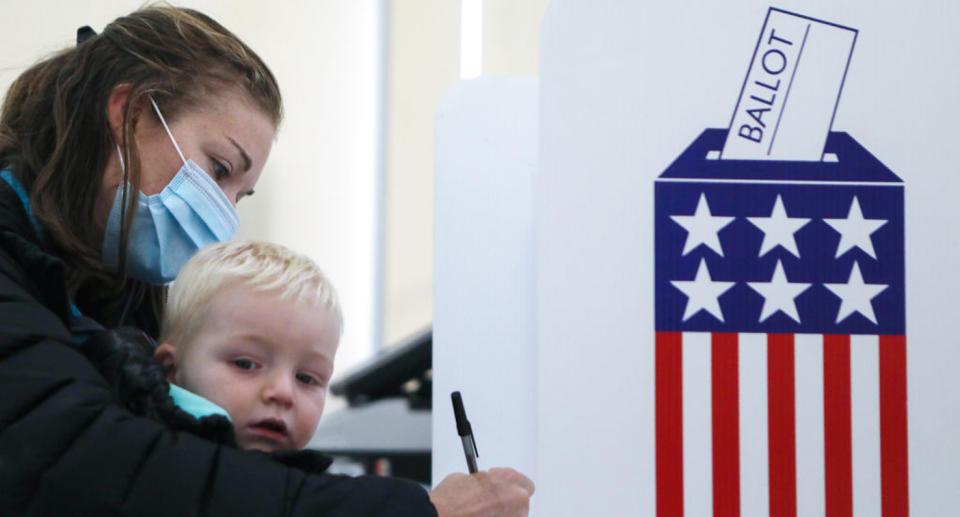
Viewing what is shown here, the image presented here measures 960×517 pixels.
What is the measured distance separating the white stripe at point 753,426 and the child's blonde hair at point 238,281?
458 mm

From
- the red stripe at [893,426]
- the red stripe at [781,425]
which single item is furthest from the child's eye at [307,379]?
the red stripe at [893,426]

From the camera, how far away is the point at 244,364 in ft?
3.41

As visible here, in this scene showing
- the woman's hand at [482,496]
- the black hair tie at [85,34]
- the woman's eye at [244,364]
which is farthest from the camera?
the black hair tie at [85,34]

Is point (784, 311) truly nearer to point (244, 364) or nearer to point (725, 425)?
Answer: point (725, 425)

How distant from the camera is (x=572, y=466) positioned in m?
1.10

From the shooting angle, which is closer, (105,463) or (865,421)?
(105,463)

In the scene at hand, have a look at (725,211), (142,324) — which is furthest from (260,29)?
(725,211)

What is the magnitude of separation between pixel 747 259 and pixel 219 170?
25.7 inches

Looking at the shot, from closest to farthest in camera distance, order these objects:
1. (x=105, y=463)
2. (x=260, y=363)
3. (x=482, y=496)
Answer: (x=105, y=463) < (x=482, y=496) < (x=260, y=363)

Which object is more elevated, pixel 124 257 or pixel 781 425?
pixel 124 257

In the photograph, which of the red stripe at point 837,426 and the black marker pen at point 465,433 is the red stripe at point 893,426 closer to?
the red stripe at point 837,426

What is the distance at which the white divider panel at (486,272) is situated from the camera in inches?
46.2

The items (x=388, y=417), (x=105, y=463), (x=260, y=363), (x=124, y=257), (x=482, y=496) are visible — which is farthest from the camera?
(x=388, y=417)

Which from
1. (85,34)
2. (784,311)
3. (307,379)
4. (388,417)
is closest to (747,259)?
(784,311)
